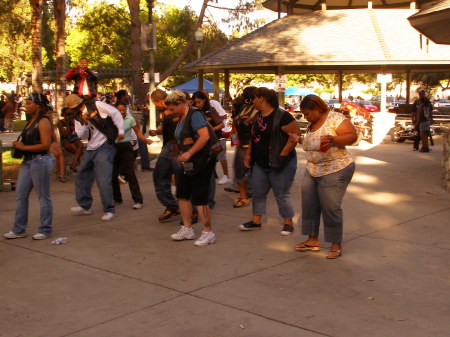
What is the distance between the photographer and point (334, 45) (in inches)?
879

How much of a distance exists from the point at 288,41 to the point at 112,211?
15900mm

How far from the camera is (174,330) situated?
4512 millimetres

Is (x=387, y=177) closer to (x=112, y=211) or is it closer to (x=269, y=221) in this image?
(x=269, y=221)

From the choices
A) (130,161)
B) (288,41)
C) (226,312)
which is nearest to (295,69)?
(288,41)

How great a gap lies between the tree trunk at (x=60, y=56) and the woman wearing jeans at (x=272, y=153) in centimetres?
963

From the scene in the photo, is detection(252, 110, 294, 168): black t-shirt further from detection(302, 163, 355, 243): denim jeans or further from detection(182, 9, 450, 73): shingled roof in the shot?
detection(182, 9, 450, 73): shingled roof

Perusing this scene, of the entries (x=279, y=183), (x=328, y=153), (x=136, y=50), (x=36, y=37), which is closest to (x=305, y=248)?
(x=279, y=183)

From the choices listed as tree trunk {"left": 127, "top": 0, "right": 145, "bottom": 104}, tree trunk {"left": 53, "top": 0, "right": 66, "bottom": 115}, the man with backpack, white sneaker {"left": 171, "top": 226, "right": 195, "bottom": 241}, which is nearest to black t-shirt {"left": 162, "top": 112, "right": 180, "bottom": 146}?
the man with backpack

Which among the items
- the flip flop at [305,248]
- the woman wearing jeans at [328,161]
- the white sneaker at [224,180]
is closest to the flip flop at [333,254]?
the woman wearing jeans at [328,161]

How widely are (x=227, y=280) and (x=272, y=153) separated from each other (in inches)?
75.9

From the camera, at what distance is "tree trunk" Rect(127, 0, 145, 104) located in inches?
1122

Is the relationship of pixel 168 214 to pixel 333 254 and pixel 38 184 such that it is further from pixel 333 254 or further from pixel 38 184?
pixel 333 254

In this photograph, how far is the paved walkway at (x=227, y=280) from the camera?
15.1ft

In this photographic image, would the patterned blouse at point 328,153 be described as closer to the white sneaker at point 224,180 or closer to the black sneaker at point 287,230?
the black sneaker at point 287,230
